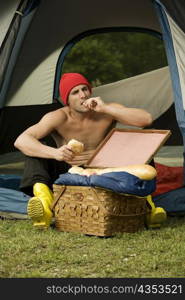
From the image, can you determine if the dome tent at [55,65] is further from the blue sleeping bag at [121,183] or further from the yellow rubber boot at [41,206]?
the blue sleeping bag at [121,183]

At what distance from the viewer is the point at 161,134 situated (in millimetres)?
3854

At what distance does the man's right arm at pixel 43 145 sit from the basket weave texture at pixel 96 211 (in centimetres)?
21

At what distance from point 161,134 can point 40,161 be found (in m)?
0.73

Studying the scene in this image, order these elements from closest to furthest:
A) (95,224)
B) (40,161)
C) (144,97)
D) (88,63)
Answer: (95,224) → (40,161) → (144,97) → (88,63)

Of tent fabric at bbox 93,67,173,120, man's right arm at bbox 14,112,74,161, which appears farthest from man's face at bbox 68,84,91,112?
tent fabric at bbox 93,67,173,120

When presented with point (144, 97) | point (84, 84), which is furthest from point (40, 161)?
point (144, 97)

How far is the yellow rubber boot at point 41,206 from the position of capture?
12.2ft

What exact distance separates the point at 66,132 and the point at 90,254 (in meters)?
1.09

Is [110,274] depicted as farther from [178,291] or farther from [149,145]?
[149,145]

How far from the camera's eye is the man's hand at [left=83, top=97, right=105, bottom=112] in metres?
4.00

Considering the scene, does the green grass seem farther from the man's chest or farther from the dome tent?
the dome tent

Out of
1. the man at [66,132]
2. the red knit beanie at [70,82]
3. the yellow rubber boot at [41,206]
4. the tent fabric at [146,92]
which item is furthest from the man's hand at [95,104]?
the tent fabric at [146,92]

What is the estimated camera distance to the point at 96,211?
11.9ft

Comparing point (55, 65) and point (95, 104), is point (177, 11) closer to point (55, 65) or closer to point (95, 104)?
point (95, 104)
